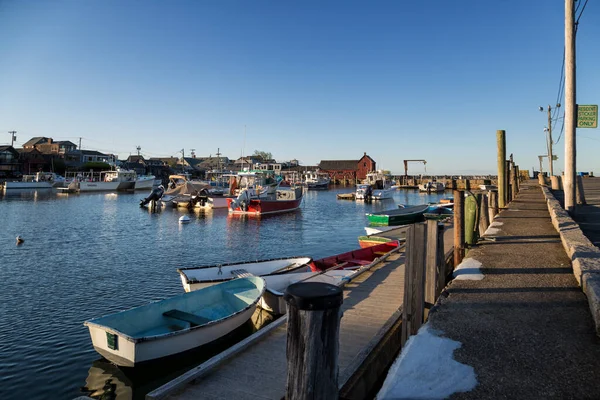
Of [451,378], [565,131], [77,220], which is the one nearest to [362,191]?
[77,220]

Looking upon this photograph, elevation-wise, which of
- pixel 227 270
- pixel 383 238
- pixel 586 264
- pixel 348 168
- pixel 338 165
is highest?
pixel 338 165

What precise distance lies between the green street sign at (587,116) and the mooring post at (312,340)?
12544 mm

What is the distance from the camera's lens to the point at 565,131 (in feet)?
37.3

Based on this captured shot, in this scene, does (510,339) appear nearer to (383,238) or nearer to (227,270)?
(227,270)

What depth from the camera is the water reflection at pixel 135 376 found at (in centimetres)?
752

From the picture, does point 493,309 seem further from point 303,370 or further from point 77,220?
point 77,220

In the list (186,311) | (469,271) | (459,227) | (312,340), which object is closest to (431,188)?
(459,227)

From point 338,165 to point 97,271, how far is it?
401 ft

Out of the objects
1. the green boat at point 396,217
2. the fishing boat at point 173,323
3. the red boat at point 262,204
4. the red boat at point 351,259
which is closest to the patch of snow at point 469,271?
the fishing boat at point 173,323

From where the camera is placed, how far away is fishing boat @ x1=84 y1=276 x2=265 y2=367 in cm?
743

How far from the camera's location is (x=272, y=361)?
584 centimetres

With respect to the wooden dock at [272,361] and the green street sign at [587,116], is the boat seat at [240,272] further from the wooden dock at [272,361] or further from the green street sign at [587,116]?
the green street sign at [587,116]

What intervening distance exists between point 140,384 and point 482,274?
735 centimetres

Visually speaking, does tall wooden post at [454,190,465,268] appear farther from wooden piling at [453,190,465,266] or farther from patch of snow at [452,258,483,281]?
patch of snow at [452,258,483,281]
